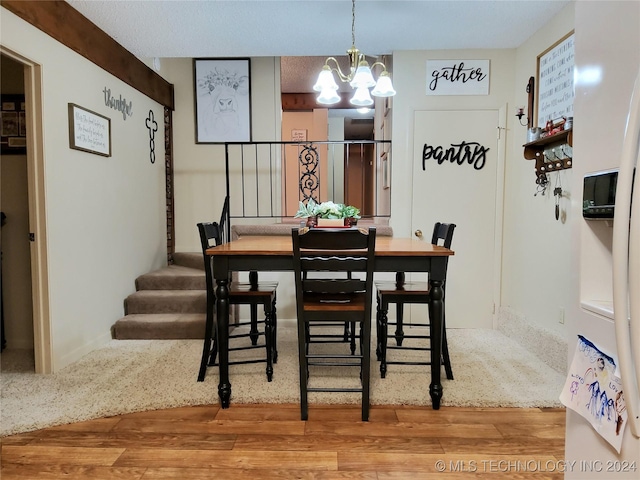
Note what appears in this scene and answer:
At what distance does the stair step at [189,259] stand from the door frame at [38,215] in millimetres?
1640

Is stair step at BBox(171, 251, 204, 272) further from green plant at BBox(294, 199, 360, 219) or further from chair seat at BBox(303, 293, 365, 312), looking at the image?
chair seat at BBox(303, 293, 365, 312)

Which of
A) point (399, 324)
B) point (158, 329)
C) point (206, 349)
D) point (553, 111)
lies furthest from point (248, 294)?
point (553, 111)

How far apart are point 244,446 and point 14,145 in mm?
2788

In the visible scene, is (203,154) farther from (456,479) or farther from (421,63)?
(456,479)

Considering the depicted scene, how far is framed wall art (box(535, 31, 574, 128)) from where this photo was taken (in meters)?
2.59

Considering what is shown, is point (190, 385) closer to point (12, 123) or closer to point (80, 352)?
point (80, 352)

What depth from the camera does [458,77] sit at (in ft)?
11.5

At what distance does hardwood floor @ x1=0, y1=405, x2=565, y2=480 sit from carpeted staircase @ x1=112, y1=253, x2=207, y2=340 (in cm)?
122

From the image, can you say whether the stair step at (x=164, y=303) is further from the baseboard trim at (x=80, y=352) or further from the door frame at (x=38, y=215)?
the door frame at (x=38, y=215)

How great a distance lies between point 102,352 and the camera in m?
2.95

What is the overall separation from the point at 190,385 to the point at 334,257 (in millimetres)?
1264

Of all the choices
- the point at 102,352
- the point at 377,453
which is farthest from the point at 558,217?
the point at 102,352

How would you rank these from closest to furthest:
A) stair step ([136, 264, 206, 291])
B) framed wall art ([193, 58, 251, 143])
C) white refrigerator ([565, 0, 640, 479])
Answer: white refrigerator ([565, 0, 640, 479])
stair step ([136, 264, 206, 291])
framed wall art ([193, 58, 251, 143])

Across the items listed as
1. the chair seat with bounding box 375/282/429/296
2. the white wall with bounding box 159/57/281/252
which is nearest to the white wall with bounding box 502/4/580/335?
the chair seat with bounding box 375/282/429/296
